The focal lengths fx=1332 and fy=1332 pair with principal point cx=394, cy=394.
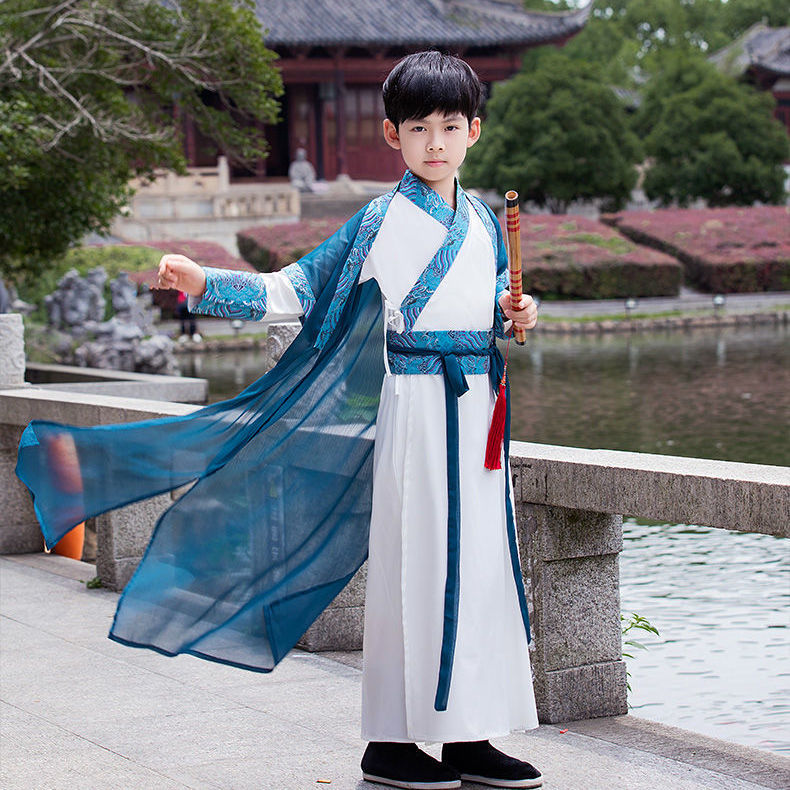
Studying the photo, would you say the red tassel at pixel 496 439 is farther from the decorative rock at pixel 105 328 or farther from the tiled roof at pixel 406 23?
the tiled roof at pixel 406 23

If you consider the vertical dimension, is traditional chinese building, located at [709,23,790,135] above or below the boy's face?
above

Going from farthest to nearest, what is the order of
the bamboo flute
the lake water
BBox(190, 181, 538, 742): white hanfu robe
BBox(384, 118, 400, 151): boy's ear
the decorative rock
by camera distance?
1. the decorative rock
2. the lake water
3. BBox(384, 118, 400, 151): boy's ear
4. BBox(190, 181, 538, 742): white hanfu robe
5. the bamboo flute

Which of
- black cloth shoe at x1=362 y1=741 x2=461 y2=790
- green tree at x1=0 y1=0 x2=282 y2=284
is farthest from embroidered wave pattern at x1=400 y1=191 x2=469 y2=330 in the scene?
green tree at x1=0 y1=0 x2=282 y2=284

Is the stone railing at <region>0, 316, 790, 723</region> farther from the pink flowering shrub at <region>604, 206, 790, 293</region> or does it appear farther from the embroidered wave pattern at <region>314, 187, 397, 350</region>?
the pink flowering shrub at <region>604, 206, 790, 293</region>

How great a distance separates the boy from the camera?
2.90 metres

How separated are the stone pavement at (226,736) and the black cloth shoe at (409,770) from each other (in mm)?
57

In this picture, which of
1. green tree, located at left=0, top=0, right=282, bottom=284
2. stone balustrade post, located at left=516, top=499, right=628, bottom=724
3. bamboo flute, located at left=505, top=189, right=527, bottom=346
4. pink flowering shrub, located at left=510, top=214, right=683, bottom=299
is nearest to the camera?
bamboo flute, located at left=505, top=189, right=527, bottom=346

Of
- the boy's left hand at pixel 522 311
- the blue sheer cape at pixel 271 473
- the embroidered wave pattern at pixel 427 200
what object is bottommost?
the blue sheer cape at pixel 271 473

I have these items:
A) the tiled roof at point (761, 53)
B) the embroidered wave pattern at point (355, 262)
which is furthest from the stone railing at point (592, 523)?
the tiled roof at point (761, 53)

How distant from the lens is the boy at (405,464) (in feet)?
9.52

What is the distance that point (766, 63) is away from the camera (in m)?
37.6

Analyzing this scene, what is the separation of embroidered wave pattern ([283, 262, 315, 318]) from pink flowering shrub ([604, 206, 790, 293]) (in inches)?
969

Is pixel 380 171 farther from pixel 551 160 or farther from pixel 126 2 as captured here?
pixel 126 2

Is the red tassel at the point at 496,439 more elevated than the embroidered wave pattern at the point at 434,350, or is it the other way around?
the embroidered wave pattern at the point at 434,350
